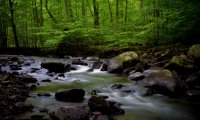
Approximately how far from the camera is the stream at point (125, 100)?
25.4 feet

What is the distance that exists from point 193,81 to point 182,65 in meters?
1.31

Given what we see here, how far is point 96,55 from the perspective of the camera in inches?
810

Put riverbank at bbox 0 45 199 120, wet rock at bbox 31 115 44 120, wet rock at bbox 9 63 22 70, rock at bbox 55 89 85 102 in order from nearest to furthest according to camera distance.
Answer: wet rock at bbox 31 115 44 120
rock at bbox 55 89 85 102
riverbank at bbox 0 45 199 120
wet rock at bbox 9 63 22 70

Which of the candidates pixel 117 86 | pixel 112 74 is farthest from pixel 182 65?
pixel 112 74

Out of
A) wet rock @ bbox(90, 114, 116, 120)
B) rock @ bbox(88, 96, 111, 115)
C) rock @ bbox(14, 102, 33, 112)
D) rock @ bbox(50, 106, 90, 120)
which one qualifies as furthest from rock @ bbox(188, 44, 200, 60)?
rock @ bbox(14, 102, 33, 112)

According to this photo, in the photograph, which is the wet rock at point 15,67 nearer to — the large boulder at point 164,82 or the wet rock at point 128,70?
the wet rock at point 128,70

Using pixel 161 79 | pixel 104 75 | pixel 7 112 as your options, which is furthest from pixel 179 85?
pixel 7 112

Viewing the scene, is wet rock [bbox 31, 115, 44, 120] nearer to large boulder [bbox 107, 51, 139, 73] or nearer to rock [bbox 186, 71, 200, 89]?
rock [bbox 186, 71, 200, 89]

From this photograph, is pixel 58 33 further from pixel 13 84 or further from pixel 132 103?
pixel 132 103

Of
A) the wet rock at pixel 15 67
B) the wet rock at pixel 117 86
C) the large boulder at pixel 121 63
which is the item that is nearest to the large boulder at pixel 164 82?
the wet rock at pixel 117 86

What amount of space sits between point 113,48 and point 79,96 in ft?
38.4

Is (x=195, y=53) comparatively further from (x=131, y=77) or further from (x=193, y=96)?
(x=193, y=96)

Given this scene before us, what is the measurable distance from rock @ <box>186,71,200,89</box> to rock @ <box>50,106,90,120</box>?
5061 mm

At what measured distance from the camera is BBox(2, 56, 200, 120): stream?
773 centimetres
